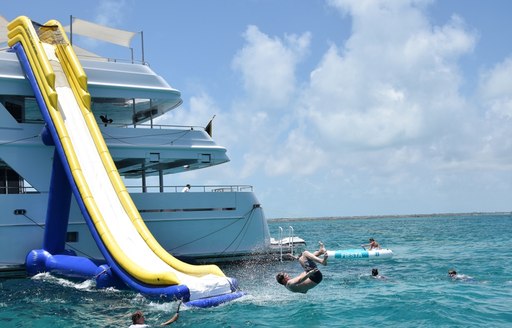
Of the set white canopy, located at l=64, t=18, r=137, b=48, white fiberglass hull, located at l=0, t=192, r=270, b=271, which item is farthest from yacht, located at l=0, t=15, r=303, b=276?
white canopy, located at l=64, t=18, r=137, b=48

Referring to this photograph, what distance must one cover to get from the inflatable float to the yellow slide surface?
32.8 feet

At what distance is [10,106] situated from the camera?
2580 centimetres

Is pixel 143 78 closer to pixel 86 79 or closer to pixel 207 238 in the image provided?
pixel 86 79

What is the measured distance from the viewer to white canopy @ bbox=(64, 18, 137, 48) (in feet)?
97.0

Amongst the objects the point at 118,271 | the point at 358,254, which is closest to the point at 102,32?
the point at 358,254

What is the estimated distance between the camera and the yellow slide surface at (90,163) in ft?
53.8

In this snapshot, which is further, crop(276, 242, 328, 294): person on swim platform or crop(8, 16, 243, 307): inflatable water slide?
crop(8, 16, 243, 307): inflatable water slide

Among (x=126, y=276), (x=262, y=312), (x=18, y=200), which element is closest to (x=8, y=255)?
(x=18, y=200)

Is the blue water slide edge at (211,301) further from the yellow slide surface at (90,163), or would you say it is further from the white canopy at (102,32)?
the white canopy at (102,32)

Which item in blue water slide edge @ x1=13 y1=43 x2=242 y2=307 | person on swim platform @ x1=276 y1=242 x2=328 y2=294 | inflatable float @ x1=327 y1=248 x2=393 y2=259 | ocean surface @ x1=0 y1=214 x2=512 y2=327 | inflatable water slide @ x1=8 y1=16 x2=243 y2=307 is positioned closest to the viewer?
ocean surface @ x1=0 y1=214 x2=512 y2=327

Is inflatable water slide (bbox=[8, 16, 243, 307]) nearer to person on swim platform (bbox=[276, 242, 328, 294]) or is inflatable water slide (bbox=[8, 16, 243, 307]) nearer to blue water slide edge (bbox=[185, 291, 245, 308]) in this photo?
blue water slide edge (bbox=[185, 291, 245, 308])

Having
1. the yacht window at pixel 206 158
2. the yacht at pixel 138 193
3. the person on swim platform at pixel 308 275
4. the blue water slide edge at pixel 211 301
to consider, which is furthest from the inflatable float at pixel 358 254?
the blue water slide edge at pixel 211 301

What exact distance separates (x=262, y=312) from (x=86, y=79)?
494 inches

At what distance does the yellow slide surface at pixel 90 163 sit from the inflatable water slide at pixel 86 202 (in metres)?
0.02
